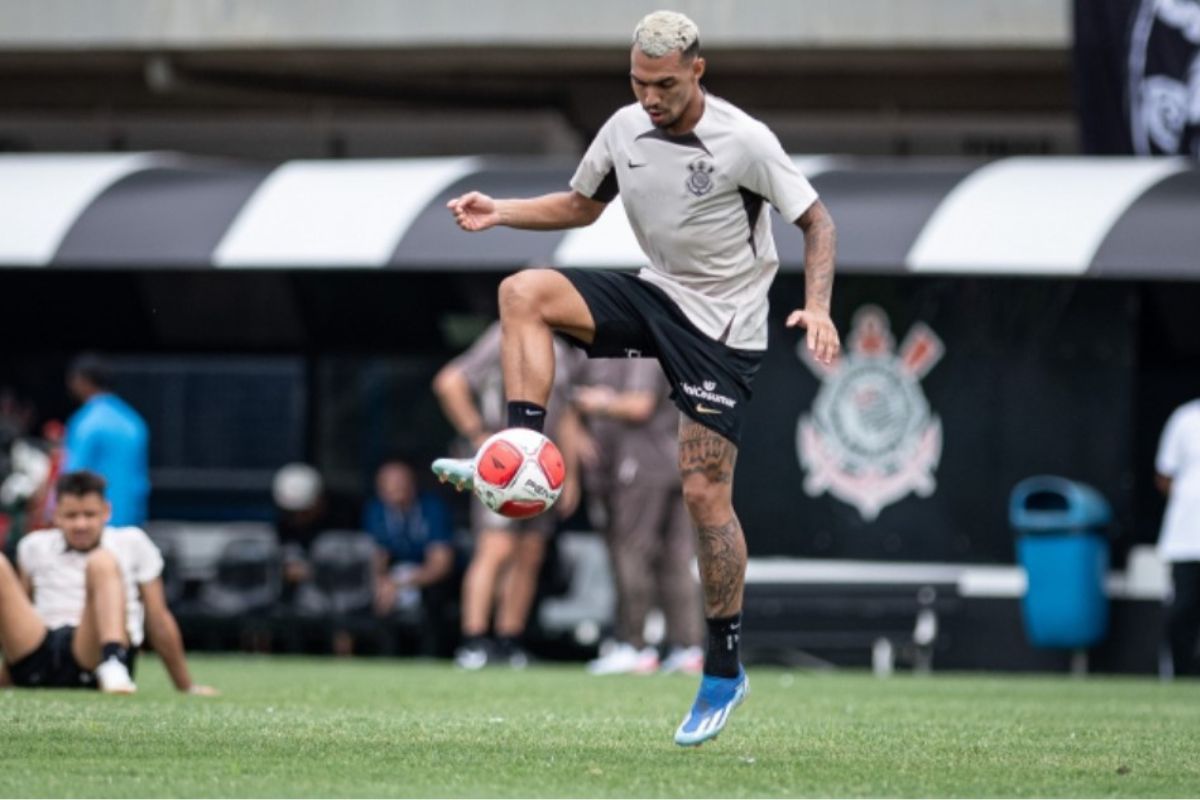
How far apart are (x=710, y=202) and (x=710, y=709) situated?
1.57 metres

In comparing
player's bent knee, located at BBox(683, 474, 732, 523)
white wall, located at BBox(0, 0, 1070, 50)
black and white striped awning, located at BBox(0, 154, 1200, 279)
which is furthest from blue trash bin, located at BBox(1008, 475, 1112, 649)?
player's bent knee, located at BBox(683, 474, 732, 523)

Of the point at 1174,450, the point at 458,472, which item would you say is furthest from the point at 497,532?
the point at 458,472

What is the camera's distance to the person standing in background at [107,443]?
611 inches

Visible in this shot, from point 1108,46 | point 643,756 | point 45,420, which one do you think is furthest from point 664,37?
point 45,420

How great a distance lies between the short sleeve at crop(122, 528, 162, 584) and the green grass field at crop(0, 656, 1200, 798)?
1.64ft

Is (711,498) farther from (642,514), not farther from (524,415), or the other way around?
(642,514)

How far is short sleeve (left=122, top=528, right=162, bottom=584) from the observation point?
1098cm

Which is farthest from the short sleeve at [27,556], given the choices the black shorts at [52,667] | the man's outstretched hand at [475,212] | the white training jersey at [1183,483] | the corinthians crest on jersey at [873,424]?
the white training jersey at [1183,483]

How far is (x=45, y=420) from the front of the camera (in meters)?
20.1

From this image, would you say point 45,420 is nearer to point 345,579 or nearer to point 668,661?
point 345,579

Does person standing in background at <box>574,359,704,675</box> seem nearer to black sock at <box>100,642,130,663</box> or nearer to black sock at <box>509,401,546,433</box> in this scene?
black sock at <box>100,642,130,663</box>

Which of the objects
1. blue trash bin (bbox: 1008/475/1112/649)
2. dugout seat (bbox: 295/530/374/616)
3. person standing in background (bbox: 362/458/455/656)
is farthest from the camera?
dugout seat (bbox: 295/530/374/616)

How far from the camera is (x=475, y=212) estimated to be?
8.36m

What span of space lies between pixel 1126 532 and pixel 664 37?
961 centimetres
